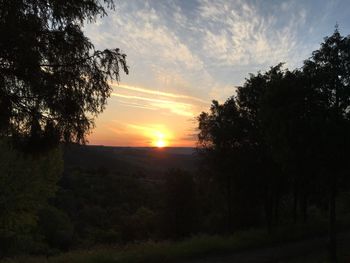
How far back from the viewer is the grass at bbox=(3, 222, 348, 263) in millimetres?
15906

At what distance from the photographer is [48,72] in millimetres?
7480

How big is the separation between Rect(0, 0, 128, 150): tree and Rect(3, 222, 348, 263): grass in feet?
28.6

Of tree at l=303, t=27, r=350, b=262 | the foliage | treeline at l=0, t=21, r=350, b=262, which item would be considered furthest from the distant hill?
tree at l=303, t=27, r=350, b=262

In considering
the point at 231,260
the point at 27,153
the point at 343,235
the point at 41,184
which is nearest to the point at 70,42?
the point at 27,153

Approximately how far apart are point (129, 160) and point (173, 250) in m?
143

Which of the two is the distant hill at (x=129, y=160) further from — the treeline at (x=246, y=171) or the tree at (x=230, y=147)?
the tree at (x=230, y=147)

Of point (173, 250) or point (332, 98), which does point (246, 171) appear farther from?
point (332, 98)

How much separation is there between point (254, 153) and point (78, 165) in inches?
4043

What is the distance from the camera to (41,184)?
34625mm

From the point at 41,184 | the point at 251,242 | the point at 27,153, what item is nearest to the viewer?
the point at 27,153

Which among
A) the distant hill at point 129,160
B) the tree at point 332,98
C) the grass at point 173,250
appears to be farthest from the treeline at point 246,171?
the distant hill at point 129,160

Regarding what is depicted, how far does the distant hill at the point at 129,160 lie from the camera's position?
127656 mm

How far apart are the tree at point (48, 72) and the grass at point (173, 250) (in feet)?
28.6

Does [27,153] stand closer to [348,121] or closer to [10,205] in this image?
[348,121]
